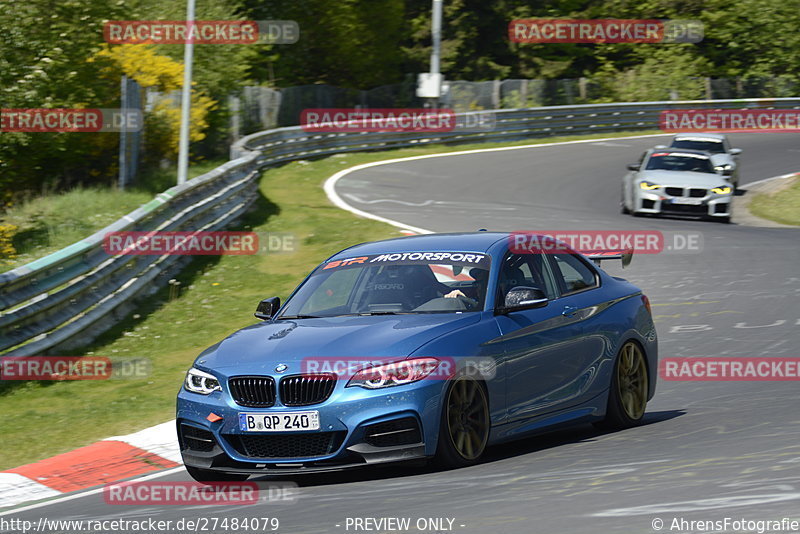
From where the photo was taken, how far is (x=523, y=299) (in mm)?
8070

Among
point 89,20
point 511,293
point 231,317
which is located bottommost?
point 231,317

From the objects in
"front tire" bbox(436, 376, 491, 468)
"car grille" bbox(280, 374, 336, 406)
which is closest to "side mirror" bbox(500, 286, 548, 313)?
"front tire" bbox(436, 376, 491, 468)

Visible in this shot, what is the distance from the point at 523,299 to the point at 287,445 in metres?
1.89

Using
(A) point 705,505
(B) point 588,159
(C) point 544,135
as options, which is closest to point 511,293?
(A) point 705,505

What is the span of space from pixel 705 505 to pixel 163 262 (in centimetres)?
1264

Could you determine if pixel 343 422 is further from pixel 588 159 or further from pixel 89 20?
pixel 588 159

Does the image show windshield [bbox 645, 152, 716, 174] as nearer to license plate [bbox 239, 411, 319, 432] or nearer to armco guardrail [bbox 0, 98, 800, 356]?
armco guardrail [bbox 0, 98, 800, 356]

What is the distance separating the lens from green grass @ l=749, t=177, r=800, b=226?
2465 centimetres

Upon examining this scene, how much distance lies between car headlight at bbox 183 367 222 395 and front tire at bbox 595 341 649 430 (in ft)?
10.2

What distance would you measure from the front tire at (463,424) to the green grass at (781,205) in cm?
1787

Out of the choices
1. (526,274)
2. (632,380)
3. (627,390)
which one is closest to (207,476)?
(526,274)

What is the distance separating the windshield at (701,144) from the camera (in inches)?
1077

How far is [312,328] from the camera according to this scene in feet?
25.9

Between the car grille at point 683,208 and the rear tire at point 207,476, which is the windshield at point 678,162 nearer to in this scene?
the car grille at point 683,208
